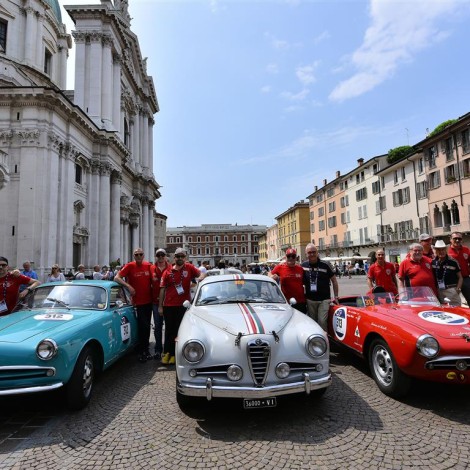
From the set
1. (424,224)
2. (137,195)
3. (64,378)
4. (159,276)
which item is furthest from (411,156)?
(64,378)

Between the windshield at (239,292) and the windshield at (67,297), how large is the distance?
66.7 inches

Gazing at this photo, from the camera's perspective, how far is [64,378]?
376cm

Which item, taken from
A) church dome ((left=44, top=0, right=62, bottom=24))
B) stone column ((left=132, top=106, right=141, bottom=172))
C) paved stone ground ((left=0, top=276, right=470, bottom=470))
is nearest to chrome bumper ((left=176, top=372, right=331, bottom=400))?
paved stone ground ((left=0, top=276, right=470, bottom=470))

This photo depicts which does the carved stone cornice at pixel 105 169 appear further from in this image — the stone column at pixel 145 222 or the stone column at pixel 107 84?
the stone column at pixel 145 222

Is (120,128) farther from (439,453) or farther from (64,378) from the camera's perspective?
(439,453)

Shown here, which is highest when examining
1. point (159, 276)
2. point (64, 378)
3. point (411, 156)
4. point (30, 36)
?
point (30, 36)

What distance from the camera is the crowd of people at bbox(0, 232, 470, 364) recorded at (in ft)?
19.5

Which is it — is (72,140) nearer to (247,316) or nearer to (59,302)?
(59,302)

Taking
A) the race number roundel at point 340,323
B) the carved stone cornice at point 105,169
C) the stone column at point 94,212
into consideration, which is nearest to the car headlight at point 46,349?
the race number roundel at point 340,323

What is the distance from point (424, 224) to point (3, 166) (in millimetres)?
34471

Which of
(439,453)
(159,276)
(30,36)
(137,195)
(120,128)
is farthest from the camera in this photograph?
(137,195)

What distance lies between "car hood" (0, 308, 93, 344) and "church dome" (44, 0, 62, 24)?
122ft

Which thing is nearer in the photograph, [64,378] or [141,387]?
[64,378]

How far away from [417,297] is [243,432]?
11.5ft
